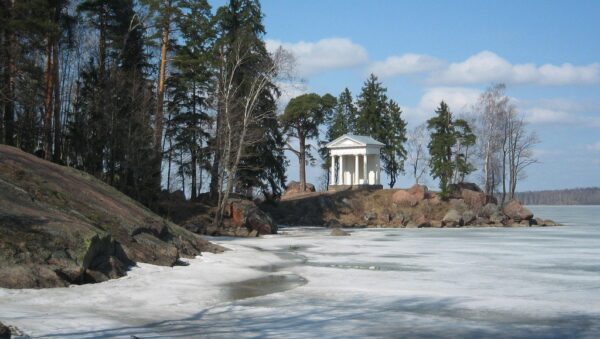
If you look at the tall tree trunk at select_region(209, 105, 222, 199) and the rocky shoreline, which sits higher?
the tall tree trunk at select_region(209, 105, 222, 199)

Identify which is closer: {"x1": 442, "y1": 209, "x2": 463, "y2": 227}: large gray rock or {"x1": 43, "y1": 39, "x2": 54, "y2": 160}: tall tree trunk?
{"x1": 43, "y1": 39, "x2": 54, "y2": 160}: tall tree trunk

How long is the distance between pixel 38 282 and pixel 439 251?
58.8 feet

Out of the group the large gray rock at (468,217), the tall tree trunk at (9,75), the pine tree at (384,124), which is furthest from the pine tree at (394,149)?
the tall tree trunk at (9,75)

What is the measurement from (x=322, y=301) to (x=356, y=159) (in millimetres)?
52632

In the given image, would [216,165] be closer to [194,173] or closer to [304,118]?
[194,173]

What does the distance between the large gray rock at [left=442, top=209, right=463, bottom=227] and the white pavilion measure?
422 inches

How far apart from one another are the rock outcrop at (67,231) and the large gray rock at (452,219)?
38.3 meters

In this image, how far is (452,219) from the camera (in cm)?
5516

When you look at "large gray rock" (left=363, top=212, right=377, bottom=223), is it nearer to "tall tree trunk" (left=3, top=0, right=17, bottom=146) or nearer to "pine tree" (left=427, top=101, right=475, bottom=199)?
"pine tree" (left=427, top=101, right=475, bottom=199)

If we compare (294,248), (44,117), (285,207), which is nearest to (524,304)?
(294,248)

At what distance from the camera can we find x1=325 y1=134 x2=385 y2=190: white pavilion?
211 ft

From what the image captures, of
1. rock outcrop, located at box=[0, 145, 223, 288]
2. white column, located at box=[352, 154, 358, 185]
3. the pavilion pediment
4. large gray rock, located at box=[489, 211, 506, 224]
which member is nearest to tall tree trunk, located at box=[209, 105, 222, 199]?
rock outcrop, located at box=[0, 145, 223, 288]

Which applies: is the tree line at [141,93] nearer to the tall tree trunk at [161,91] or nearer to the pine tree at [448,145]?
the tall tree trunk at [161,91]

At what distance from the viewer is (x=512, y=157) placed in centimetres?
7119
